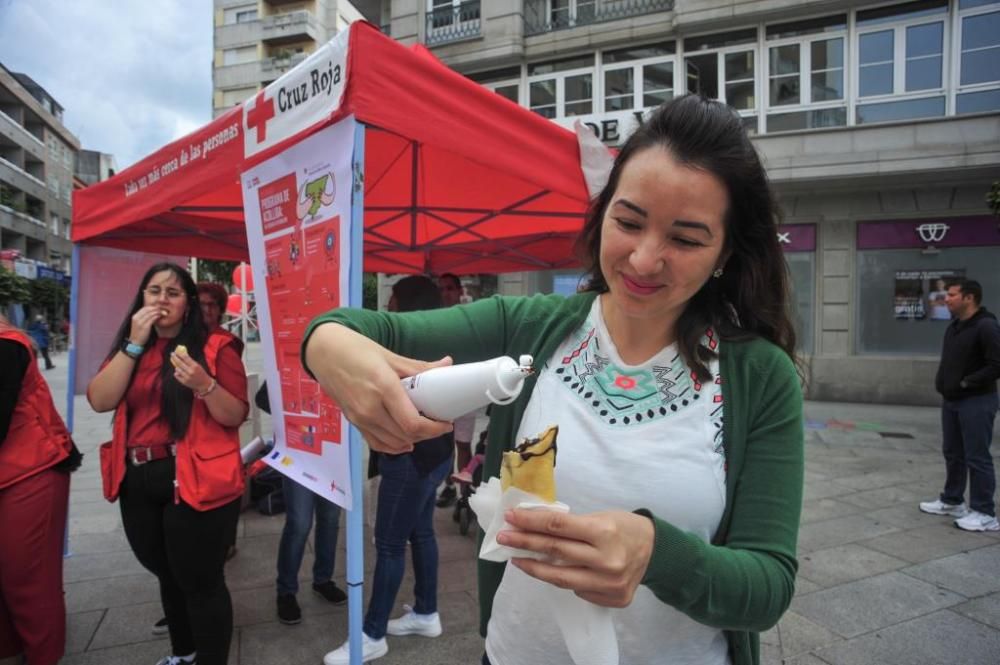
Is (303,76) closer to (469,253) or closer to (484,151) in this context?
(484,151)

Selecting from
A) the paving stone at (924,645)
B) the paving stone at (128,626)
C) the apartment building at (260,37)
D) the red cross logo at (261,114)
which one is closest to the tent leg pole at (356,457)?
the red cross logo at (261,114)

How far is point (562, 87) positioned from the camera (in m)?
13.5

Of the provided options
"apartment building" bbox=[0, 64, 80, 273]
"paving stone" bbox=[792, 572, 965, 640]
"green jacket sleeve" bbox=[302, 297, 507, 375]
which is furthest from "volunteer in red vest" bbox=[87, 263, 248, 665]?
"apartment building" bbox=[0, 64, 80, 273]

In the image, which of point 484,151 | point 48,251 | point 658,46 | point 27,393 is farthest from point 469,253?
point 48,251

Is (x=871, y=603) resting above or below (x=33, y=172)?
below

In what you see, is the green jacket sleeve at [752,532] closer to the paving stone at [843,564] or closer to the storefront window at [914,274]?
the paving stone at [843,564]

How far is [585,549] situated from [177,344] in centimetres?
255

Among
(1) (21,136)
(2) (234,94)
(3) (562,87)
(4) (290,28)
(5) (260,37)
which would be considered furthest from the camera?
(2) (234,94)

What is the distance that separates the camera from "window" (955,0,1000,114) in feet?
34.5

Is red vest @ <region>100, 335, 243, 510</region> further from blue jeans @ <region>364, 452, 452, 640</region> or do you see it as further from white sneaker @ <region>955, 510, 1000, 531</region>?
white sneaker @ <region>955, 510, 1000, 531</region>

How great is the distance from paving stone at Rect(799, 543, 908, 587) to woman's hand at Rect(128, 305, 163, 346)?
14.0 ft

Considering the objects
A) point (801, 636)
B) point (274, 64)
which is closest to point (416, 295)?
point (801, 636)

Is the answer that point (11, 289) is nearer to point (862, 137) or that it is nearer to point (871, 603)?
point (871, 603)

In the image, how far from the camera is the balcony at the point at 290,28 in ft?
122
